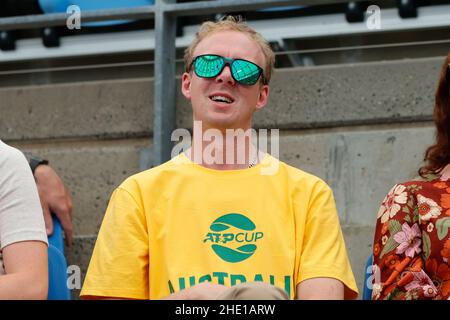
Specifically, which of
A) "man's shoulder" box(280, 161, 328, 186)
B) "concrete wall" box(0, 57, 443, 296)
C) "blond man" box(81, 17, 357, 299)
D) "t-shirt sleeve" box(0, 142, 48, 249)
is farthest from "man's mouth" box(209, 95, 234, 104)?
"concrete wall" box(0, 57, 443, 296)

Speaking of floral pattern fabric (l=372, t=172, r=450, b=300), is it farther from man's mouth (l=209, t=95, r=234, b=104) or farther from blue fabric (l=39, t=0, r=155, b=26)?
blue fabric (l=39, t=0, r=155, b=26)

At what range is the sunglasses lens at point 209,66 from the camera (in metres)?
3.36

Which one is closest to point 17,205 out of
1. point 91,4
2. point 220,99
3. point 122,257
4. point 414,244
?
point 122,257

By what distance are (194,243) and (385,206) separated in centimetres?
65

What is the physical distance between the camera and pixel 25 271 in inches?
122

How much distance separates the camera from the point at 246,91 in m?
3.39

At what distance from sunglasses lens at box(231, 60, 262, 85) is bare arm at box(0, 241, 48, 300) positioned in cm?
76

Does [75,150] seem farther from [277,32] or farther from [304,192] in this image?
[304,192]

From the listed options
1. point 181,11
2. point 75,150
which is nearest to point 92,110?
point 75,150

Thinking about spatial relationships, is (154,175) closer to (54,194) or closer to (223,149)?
(223,149)

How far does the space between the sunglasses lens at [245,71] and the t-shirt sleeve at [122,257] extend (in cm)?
48

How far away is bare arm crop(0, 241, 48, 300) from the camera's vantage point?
10.00 feet

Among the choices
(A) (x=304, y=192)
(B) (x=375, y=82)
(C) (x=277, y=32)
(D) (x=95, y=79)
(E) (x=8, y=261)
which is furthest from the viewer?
(D) (x=95, y=79)

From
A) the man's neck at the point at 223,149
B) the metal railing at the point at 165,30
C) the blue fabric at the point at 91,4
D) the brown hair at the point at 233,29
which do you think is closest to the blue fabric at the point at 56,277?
the man's neck at the point at 223,149
